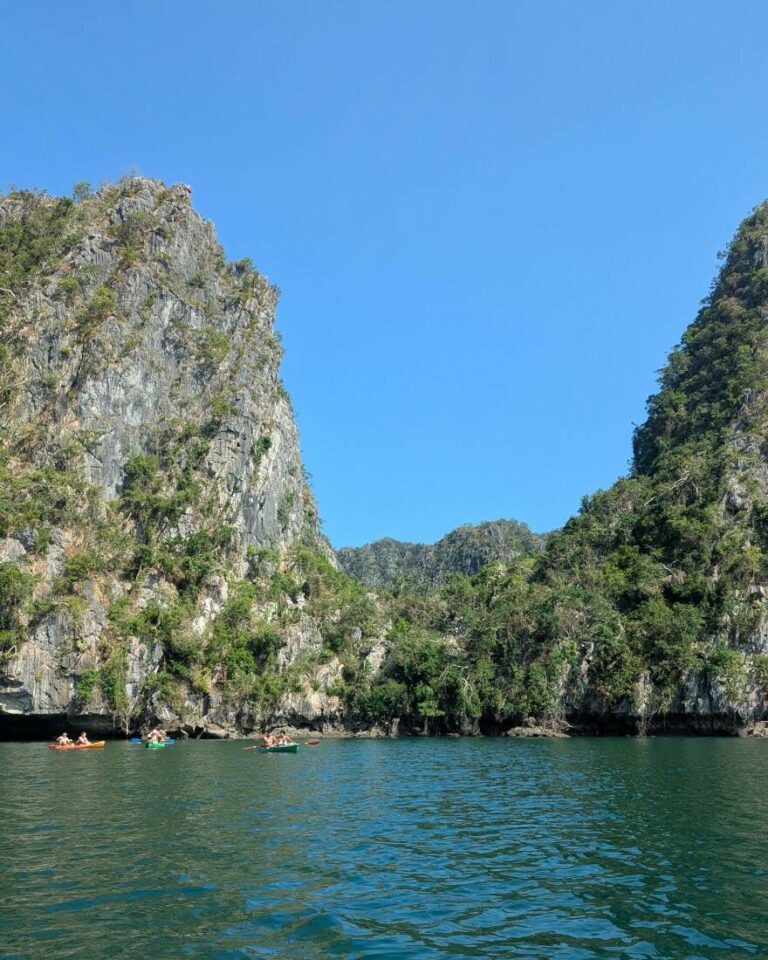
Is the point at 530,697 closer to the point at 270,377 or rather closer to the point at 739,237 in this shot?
the point at 270,377

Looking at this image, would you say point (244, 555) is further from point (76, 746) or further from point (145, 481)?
point (76, 746)

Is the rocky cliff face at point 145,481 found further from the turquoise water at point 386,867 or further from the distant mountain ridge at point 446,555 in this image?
the distant mountain ridge at point 446,555

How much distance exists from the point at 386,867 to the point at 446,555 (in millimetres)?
139852

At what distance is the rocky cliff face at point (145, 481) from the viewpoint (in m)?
56.3

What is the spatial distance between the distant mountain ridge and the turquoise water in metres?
115

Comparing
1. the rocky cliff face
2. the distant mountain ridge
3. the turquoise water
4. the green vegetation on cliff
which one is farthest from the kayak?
the distant mountain ridge

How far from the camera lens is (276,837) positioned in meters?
16.7

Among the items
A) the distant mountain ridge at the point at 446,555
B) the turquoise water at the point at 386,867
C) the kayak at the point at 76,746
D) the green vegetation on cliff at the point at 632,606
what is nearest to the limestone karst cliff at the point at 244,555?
the green vegetation on cliff at the point at 632,606

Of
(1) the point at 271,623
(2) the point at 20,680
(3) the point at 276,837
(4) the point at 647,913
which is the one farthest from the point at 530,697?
(4) the point at 647,913

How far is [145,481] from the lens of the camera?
70.1 meters

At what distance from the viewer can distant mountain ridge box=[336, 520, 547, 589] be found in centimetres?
14450

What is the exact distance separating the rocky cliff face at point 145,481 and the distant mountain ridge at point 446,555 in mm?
59623

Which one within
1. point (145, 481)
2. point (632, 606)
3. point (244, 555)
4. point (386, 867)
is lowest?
point (386, 867)

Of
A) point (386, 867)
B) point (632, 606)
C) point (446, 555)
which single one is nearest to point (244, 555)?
point (632, 606)
